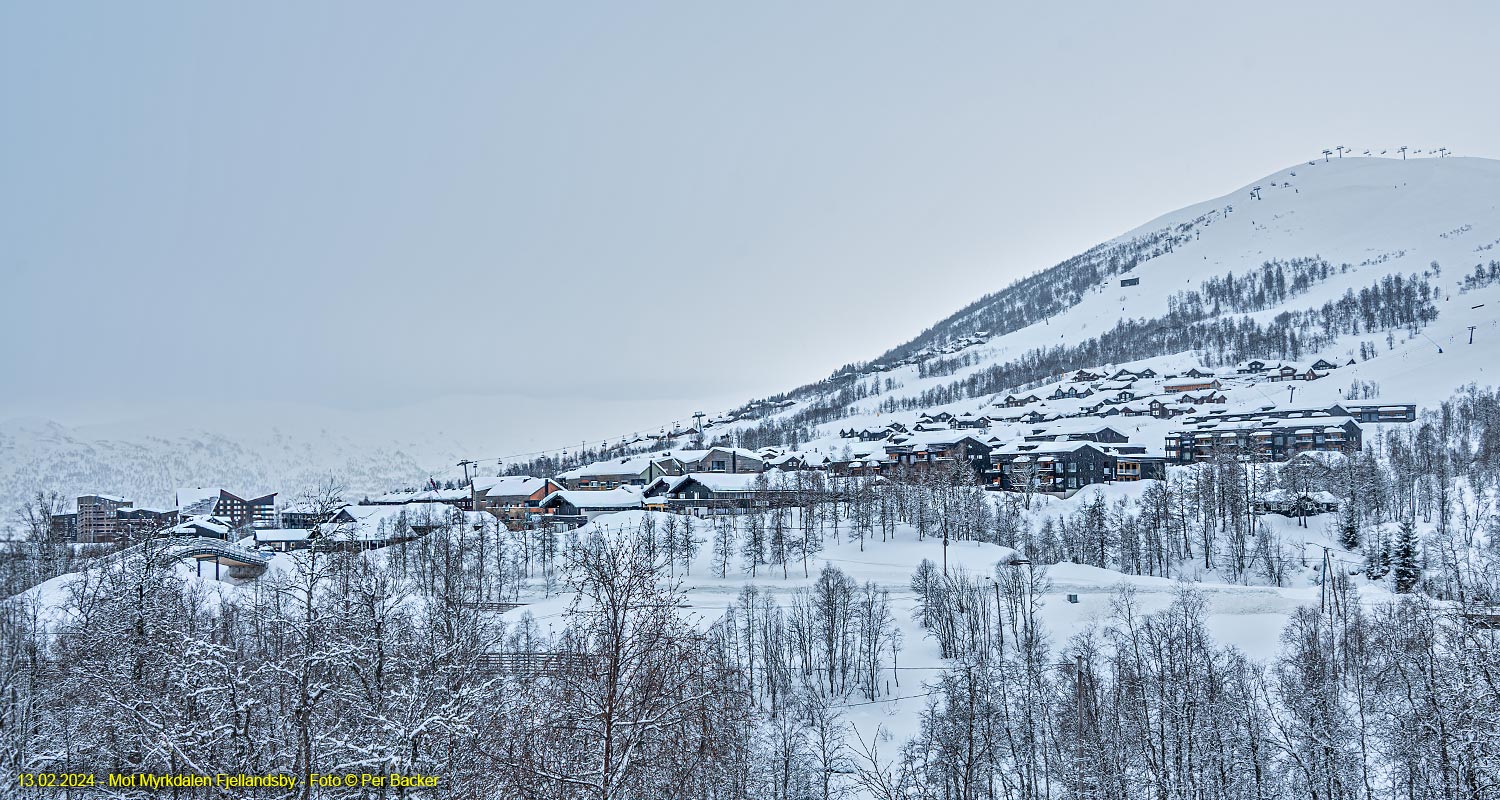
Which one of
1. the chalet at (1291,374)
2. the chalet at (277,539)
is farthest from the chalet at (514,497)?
the chalet at (1291,374)

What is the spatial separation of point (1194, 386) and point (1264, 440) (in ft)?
180

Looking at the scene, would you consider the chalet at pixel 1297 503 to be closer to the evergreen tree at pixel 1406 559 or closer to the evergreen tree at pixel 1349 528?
the evergreen tree at pixel 1349 528

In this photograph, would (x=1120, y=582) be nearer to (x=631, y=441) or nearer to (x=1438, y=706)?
(x=1438, y=706)

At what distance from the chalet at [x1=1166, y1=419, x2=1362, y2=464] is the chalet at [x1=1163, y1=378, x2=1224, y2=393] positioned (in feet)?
150

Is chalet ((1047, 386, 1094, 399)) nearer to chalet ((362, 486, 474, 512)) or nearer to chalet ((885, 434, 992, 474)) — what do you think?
chalet ((885, 434, 992, 474))

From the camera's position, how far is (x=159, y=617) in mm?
19984

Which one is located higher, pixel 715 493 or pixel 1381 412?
pixel 1381 412

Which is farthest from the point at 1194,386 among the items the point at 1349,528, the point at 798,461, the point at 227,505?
the point at 227,505

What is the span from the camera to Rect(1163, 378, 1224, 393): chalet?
154 metres

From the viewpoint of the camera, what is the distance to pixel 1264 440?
340 ft

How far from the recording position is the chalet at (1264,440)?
97.5 metres

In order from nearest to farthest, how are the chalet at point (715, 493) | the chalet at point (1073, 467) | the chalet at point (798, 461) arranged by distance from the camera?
the chalet at point (715, 493)
the chalet at point (1073, 467)
the chalet at point (798, 461)

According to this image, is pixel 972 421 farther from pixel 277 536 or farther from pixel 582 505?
pixel 277 536

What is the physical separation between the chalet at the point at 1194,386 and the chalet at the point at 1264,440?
150ft
